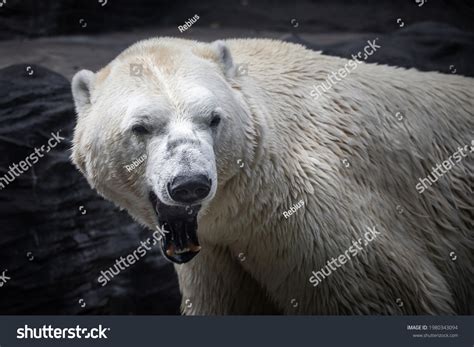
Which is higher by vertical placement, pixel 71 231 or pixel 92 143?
pixel 92 143

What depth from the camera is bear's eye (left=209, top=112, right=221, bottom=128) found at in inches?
104

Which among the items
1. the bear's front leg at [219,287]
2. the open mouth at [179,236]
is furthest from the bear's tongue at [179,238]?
the bear's front leg at [219,287]

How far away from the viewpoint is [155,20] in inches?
169

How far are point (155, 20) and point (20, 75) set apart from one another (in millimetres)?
792

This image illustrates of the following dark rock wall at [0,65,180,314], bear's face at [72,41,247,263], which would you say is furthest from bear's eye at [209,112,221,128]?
dark rock wall at [0,65,180,314]

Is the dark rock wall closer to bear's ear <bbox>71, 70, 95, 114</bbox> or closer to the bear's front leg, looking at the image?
the bear's front leg

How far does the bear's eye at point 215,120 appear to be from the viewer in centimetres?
264

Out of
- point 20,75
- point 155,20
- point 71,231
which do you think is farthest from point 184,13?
point 71,231

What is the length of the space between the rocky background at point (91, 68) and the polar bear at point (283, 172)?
3.31 ft

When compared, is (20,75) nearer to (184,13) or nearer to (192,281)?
(184,13)

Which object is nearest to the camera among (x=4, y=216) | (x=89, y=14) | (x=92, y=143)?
(x=92, y=143)

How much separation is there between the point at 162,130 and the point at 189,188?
0.94 ft

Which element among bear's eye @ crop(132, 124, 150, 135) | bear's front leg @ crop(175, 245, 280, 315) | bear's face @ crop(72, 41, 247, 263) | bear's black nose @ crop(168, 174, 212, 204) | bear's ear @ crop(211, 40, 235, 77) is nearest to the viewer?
bear's black nose @ crop(168, 174, 212, 204)

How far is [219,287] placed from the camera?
125 inches
